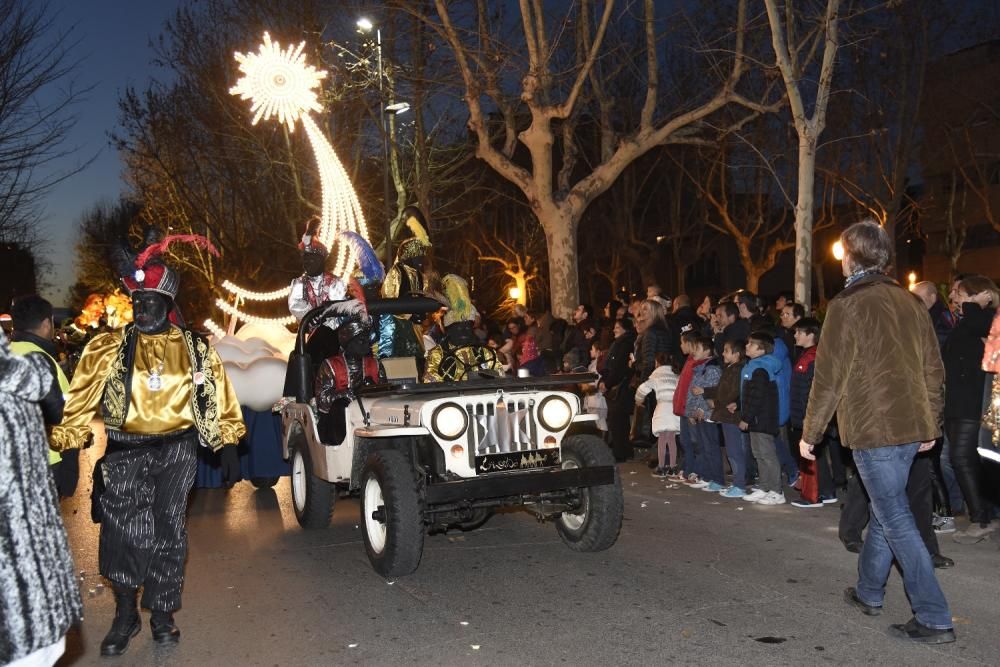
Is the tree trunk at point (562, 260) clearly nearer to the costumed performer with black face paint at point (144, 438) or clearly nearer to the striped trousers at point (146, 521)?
the costumed performer with black face paint at point (144, 438)

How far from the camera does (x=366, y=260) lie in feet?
30.0

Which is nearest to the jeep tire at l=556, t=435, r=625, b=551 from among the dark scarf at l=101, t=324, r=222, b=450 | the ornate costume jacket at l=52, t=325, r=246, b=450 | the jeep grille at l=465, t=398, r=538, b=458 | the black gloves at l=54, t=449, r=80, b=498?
the jeep grille at l=465, t=398, r=538, b=458

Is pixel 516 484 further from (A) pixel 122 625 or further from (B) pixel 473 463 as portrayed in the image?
(A) pixel 122 625

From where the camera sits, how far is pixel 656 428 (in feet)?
35.3

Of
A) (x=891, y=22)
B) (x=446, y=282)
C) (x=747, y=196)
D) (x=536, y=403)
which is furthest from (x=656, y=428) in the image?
(x=747, y=196)

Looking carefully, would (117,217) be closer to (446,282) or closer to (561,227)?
(561,227)

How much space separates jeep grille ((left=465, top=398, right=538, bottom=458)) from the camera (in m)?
6.63

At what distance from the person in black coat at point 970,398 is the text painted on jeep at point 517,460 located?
122 inches

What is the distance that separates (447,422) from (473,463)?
14.0 inches

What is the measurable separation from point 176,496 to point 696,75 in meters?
29.5

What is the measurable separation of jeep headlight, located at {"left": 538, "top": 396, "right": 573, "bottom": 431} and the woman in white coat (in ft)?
13.3

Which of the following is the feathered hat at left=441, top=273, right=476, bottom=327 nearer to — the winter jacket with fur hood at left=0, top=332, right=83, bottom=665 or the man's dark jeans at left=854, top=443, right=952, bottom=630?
the man's dark jeans at left=854, top=443, right=952, bottom=630


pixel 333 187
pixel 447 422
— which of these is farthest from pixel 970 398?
pixel 333 187

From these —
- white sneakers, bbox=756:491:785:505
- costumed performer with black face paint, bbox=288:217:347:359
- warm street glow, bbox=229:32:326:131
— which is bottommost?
white sneakers, bbox=756:491:785:505
